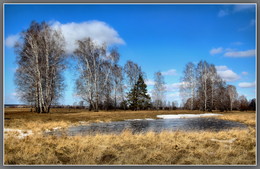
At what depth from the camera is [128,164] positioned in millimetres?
6109

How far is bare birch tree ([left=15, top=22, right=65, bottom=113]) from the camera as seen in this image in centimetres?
2103

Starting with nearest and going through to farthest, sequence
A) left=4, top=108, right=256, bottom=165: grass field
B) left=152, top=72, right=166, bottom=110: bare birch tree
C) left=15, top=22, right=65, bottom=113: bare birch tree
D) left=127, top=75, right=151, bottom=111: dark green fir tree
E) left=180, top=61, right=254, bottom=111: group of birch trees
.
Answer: left=4, top=108, right=256, bottom=165: grass field
left=15, top=22, right=65, bottom=113: bare birch tree
left=180, top=61, right=254, bottom=111: group of birch trees
left=127, top=75, right=151, bottom=111: dark green fir tree
left=152, top=72, right=166, bottom=110: bare birch tree

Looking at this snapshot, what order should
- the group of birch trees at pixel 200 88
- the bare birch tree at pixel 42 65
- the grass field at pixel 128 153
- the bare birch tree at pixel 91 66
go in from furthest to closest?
the group of birch trees at pixel 200 88 → the bare birch tree at pixel 91 66 → the bare birch tree at pixel 42 65 → the grass field at pixel 128 153

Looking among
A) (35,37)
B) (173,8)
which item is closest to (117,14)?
(173,8)

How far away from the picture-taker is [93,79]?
30578mm

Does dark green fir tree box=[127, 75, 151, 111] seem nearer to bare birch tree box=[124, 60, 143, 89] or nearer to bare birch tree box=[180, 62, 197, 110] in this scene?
bare birch tree box=[124, 60, 143, 89]

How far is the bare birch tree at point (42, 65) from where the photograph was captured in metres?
21.0

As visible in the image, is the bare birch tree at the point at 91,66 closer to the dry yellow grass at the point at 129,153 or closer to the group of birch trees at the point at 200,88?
the group of birch trees at the point at 200,88

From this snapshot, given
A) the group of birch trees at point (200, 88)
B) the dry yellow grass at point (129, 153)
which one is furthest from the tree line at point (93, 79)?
the dry yellow grass at point (129, 153)

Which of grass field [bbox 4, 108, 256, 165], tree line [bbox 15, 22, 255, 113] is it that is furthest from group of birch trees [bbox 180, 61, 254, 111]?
grass field [bbox 4, 108, 256, 165]

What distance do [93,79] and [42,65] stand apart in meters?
9.58

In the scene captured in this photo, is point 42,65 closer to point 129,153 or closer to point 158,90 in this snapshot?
point 129,153

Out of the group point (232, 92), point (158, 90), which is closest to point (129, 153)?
point (232, 92)

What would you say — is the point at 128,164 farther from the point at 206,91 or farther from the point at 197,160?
the point at 206,91
